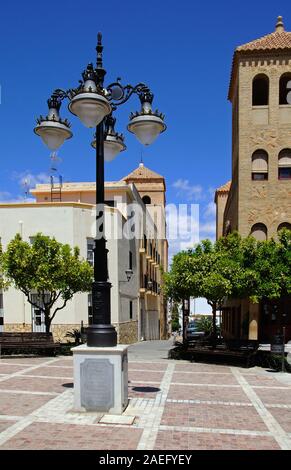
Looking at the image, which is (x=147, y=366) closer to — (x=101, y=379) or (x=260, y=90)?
(x=101, y=379)

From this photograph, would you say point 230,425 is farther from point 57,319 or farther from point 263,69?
point 263,69

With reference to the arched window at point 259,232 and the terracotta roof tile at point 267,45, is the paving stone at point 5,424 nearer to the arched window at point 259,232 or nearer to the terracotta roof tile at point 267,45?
the arched window at point 259,232

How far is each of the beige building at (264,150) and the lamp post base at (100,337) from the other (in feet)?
52.9

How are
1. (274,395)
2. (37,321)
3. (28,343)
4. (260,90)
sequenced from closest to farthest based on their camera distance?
(274,395)
(28,343)
(37,321)
(260,90)

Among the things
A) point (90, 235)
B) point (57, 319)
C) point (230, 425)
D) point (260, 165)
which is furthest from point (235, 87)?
point (230, 425)

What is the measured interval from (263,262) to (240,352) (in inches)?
165

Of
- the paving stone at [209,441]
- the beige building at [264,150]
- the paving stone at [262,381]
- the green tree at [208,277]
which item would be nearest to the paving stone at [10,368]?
the green tree at [208,277]

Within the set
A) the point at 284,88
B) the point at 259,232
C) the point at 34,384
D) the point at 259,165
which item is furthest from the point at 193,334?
the point at 34,384

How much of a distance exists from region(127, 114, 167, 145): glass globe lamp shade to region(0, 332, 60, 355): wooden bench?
1078 cm

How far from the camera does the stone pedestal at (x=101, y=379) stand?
7840 mm

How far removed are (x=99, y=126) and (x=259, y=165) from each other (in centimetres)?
1744

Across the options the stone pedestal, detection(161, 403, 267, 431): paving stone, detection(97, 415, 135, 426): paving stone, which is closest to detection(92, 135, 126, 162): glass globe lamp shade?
the stone pedestal

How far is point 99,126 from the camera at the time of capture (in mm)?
8508

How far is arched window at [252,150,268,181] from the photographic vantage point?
24.3 metres
